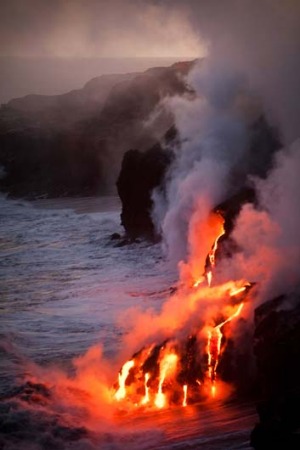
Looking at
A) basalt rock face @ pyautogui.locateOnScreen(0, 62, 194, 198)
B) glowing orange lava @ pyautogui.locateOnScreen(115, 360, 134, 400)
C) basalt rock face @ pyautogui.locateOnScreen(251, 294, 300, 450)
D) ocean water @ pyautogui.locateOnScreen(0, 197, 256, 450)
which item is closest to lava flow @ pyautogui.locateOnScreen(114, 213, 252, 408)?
glowing orange lava @ pyautogui.locateOnScreen(115, 360, 134, 400)

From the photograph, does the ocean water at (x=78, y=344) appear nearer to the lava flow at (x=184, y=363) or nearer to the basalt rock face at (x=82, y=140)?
the lava flow at (x=184, y=363)

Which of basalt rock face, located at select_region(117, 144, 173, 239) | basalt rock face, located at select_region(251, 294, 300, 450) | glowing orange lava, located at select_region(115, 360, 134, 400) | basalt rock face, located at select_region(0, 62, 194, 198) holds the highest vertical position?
basalt rock face, located at select_region(0, 62, 194, 198)

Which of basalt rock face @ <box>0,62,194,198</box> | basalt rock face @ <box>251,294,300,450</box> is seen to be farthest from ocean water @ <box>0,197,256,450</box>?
basalt rock face @ <box>0,62,194,198</box>

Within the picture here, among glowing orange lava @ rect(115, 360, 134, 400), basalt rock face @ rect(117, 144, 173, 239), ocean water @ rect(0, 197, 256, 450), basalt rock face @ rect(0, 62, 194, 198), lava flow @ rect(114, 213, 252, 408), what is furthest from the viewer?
basalt rock face @ rect(0, 62, 194, 198)

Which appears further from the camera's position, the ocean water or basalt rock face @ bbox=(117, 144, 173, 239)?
basalt rock face @ bbox=(117, 144, 173, 239)

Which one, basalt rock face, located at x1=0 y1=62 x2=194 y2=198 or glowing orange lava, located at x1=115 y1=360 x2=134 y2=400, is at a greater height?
basalt rock face, located at x1=0 y1=62 x2=194 y2=198

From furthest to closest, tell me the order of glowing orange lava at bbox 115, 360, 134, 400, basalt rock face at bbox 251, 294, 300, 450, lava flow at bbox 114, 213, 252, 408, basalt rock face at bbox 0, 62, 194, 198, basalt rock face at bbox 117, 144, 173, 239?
1. basalt rock face at bbox 0, 62, 194, 198
2. basalt rock face at bbox 117, 144, 173, 239
3. glowing orange lava at bbox 115, 360, 134, 400
4. lava flow at bbox 114, 213, 252, 408
5. basalt rock face at bbox 251, 294, 300, 450

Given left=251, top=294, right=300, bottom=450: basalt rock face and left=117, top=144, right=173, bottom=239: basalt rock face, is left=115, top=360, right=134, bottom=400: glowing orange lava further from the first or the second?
left=117, top=144, right=173, bottom=239: basalt rock face
